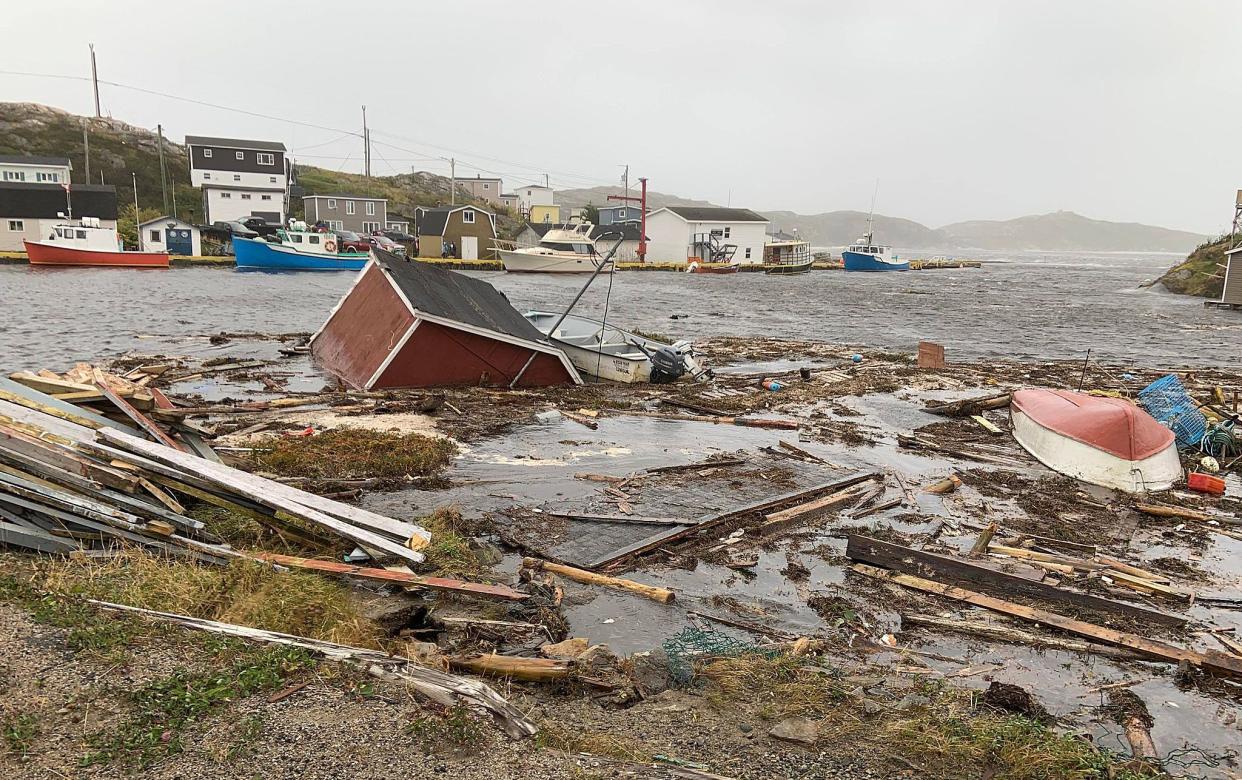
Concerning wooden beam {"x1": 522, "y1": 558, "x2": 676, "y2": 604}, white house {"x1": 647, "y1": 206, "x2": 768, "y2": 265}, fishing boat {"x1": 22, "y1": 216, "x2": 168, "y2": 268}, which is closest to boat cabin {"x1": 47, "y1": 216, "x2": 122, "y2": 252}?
Answer: fishing boat {"x1": 22, "y1": 216, "x2": 168, "y2": 268}

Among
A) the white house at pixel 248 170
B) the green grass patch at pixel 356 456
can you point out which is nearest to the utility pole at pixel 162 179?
the white house at pixel 248 170

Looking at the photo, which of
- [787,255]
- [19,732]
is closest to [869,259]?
[787,255]

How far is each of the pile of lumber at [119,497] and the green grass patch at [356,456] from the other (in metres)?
2.21

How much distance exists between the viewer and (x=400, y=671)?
5328 millimetres

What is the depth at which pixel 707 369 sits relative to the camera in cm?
2181

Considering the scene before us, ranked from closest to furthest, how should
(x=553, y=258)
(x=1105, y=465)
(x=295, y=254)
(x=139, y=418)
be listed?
(x=139, y=418) → (x=1105, y=465) → (x=295, y=254) → (x=553, y=258)

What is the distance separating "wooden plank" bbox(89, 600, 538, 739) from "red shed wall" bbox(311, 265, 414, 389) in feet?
36.1

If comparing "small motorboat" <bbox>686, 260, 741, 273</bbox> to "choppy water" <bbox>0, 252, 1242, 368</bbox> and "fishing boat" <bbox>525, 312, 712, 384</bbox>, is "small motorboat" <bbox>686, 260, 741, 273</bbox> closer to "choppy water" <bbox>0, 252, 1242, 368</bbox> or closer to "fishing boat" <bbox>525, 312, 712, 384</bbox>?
"choppy water" <bbox>0, 252, 1242, 368</bbox>

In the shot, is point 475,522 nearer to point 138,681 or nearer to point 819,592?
point 819,592

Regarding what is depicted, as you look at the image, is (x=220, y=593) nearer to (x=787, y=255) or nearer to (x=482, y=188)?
(x=787, y=255)

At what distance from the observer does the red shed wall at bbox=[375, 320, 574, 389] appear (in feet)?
53.9

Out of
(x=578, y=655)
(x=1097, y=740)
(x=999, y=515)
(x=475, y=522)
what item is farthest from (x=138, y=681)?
(x=999, y=515)

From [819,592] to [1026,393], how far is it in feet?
34.4

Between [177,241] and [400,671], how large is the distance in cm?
6698
